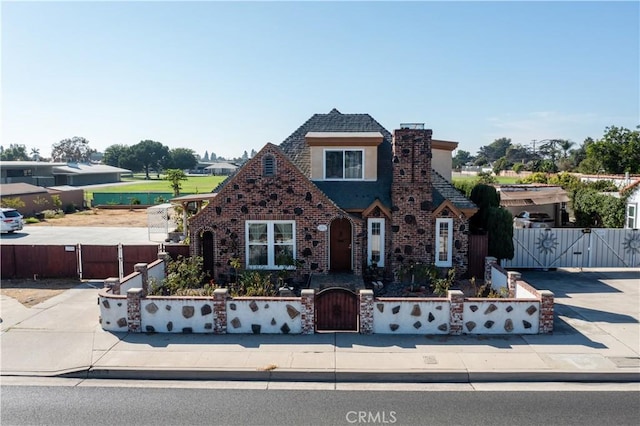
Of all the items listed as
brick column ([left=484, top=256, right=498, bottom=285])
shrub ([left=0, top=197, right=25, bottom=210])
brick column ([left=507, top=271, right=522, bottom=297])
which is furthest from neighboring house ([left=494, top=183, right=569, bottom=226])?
shrub ([left=0, top=197, right=25, bottom=210])

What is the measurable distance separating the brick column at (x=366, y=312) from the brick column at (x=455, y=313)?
191 cm

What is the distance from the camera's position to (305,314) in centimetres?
1124

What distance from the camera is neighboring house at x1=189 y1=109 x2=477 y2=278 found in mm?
15523

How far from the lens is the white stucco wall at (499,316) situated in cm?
1133

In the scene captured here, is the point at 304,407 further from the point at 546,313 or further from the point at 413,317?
the point at 546,313

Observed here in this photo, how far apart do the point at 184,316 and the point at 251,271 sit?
4227 mm

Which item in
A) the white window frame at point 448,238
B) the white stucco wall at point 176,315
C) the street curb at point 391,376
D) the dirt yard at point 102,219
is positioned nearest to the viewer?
the street curb at point 391,376

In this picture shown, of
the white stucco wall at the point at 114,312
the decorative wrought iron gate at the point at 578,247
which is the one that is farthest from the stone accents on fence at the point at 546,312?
the white stucco wall at the point at 114,312

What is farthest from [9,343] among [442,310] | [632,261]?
[632,261]

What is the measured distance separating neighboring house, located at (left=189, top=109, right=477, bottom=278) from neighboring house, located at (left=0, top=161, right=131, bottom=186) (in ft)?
160

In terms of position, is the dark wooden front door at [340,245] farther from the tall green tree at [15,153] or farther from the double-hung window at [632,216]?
the tall green tree at [15,153]

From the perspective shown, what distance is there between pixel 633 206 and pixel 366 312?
63.1ft

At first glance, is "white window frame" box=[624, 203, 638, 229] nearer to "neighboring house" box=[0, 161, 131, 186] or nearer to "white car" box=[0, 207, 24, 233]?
"white car" box=[0, 207, 24, 233]

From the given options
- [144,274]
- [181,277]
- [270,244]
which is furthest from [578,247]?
[144,274]
